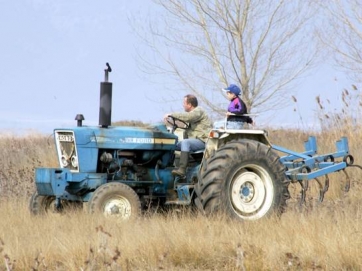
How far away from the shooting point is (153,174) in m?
9.83

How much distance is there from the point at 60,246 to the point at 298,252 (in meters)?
2.07

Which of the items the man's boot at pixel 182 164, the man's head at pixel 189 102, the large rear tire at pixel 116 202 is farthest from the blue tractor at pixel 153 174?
the man's head at pixel 189 102

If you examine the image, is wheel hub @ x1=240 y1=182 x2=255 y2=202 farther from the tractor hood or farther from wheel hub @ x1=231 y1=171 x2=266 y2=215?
Result: the tractor hood

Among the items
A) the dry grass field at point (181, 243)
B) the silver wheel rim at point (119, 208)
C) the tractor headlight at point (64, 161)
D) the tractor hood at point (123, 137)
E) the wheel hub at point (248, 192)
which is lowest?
the dry grass field at point (181, 243)

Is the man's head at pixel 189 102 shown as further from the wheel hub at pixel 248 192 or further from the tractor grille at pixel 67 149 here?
the tractor grille at pixel 67 149

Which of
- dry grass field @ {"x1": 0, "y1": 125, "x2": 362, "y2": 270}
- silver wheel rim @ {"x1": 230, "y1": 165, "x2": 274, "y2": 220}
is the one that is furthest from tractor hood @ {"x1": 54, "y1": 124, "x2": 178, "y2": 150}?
silver wheel rim @ {"x1": 230, "y1": 165, "x2": 274, "y2": 220}

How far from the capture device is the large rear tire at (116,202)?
8.97 m

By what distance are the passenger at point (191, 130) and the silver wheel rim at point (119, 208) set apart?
0.79m

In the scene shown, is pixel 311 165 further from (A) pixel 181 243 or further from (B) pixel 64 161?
(A) pixel 181 243

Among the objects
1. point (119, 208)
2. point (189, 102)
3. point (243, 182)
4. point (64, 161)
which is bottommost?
point (119, 208)

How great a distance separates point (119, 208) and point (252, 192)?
5.22 feet

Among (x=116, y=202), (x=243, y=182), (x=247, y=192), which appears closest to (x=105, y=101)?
(x=116, y=202)

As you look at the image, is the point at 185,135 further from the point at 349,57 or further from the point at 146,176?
the point at 349,57

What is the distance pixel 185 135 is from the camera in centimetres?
1002
